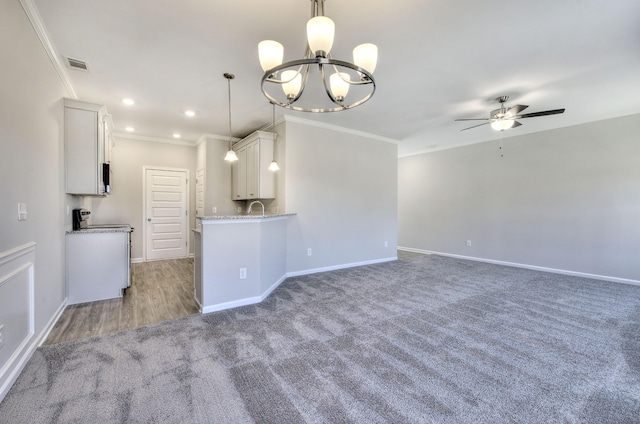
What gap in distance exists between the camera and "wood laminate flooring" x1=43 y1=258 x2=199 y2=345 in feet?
8.73

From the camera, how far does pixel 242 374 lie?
1.95m

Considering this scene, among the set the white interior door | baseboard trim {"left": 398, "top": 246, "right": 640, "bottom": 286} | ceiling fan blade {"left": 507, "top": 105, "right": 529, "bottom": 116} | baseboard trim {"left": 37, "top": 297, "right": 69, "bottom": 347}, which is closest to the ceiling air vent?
baseboard trim {"left": 37, "top": 297, "right": 69, "bottom": 347}

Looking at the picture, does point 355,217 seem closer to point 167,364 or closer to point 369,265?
point 369,265

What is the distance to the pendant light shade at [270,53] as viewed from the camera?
1.78m

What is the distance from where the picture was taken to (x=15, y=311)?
1.93 metres

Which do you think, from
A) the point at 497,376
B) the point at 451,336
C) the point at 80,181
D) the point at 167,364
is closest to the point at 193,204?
the point at 80,181

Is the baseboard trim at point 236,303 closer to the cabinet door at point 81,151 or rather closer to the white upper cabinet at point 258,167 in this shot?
the white upper cabinet at point 258,167

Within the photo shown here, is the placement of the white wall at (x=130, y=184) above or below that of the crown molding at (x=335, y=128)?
below

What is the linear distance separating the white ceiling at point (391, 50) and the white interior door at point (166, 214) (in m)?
1.91

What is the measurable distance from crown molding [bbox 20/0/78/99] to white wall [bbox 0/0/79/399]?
0.17 feet

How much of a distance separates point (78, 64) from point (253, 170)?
102 inches

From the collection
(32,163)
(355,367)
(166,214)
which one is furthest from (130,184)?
(355,367)

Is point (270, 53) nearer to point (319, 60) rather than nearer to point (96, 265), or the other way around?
point (319, 60)

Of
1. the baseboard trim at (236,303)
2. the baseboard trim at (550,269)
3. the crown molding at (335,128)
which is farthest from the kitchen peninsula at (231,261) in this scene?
the baseboard trim at (550,269)
